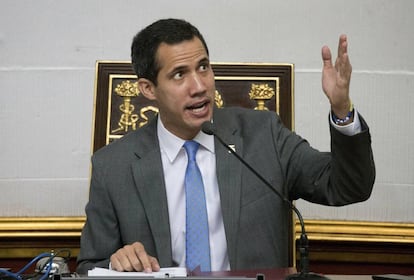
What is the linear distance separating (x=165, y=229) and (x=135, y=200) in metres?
0.15

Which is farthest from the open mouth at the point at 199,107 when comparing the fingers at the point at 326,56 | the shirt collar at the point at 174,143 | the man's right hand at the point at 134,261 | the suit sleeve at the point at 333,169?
the man's right hand at the point at 134,261

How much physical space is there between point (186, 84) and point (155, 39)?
0.63ft

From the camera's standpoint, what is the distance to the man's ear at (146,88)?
205 cm

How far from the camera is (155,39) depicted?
198cm

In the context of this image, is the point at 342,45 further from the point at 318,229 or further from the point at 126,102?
the point at 318,229

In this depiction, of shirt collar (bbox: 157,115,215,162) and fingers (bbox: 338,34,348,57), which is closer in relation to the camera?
fingers (bbox: 338,34,348,57)

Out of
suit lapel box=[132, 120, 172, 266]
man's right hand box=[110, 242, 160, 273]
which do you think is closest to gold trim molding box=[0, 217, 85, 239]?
suit lapel box=[132, 120, 172, 266]

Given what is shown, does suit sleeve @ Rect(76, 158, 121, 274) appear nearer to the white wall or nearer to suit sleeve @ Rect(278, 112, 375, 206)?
suit sleeve @ Rect(278, 112, 375, 206)

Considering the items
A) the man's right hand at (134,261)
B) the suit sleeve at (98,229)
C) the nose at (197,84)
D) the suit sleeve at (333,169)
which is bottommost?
the man's right hand at (134,261)

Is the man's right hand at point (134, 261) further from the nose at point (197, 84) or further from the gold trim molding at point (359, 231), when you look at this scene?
the gold trim molding at point (359, 231)

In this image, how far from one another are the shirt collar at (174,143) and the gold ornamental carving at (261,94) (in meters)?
0.33

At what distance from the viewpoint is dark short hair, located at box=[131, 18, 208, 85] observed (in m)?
1.96

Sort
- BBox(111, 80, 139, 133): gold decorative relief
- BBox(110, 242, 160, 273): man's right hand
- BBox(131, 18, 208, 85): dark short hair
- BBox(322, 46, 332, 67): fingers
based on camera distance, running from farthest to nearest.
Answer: BBox(111, 80, 139, 133): gold decorative relief < BBox(131, 18, 208, 85): dark short hair < BBox(322, 46, 332, 67): fingers < BBox(110, 242, 160, 273): man's right hand

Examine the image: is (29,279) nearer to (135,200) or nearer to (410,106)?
(135,200)
